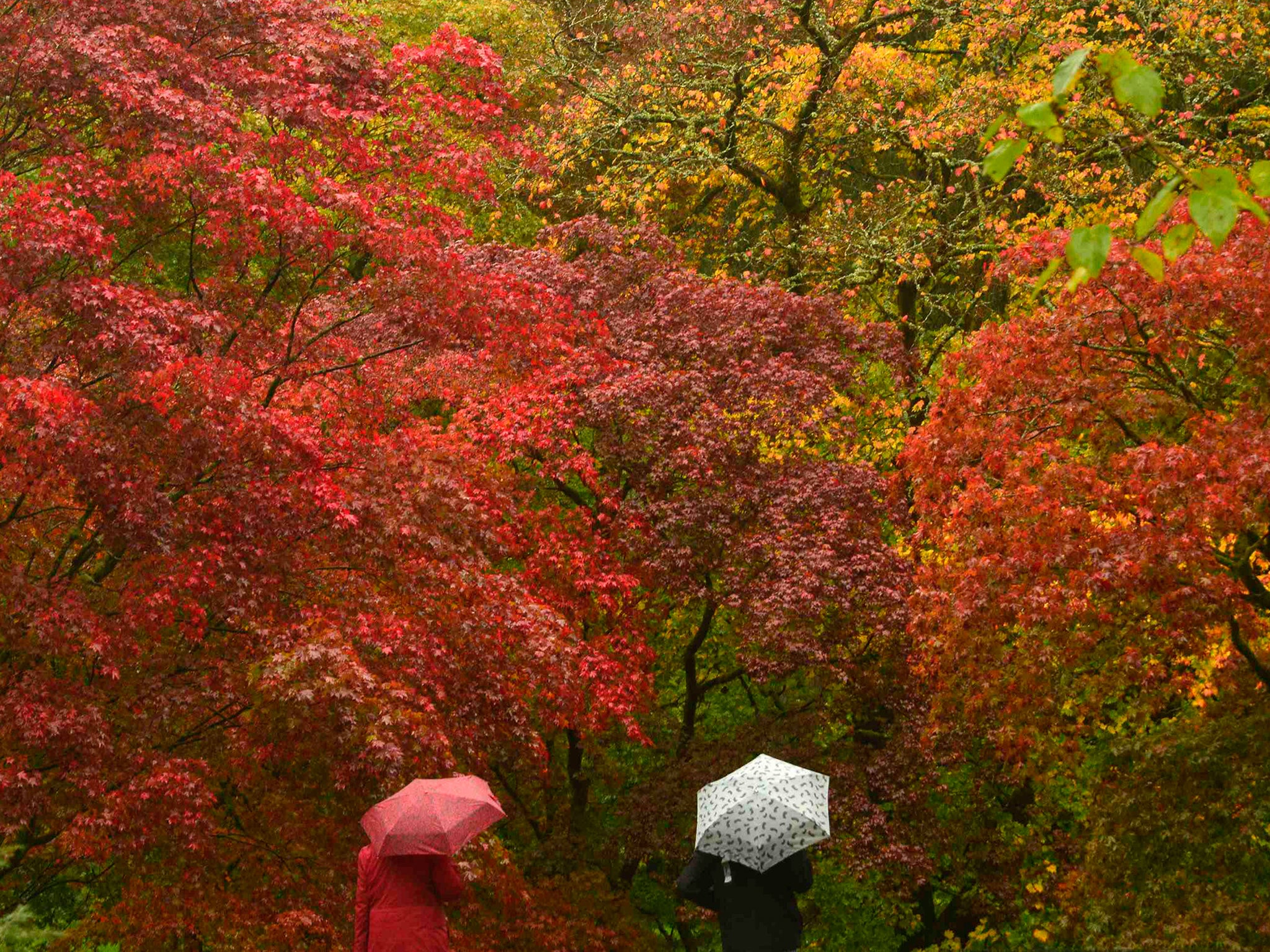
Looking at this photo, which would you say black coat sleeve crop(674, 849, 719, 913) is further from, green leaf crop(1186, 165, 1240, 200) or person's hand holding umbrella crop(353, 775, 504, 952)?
green leaf crop(1186, 165, 1240, 200)

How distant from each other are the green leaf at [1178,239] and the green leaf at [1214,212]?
7 centimetres

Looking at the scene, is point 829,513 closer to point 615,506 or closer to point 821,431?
point 821,431

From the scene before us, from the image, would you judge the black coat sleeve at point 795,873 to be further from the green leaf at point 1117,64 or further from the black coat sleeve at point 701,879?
the green leaf at point 1117,64

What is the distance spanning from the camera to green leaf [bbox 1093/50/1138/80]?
11.0 ft

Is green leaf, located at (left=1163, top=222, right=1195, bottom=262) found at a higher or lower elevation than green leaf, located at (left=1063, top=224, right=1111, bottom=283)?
higher

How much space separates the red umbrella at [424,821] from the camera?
5809 millimetres

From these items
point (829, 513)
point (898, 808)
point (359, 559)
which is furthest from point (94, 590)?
point (898, 808)

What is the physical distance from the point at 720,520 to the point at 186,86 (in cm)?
619

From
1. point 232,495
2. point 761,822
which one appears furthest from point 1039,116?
point 232,495

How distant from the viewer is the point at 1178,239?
136 inches

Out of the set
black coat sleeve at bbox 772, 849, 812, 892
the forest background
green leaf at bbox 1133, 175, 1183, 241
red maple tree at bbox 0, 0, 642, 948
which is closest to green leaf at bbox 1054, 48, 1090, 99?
the forest background

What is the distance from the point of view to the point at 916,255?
16.4 m

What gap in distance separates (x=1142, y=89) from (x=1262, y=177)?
0.45 m

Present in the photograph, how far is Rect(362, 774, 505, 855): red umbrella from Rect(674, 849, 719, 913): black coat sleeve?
99 centimetres
